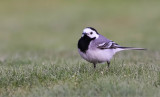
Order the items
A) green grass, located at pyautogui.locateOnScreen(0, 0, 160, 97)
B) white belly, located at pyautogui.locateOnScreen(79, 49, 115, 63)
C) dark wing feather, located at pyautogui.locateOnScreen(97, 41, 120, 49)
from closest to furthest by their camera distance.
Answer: green grass, located at pyautogui.locateOnScreen(0, 0, 160, 97)
white belly, located at pyautogui.locateOnScreen(79, 49, 115, 63)
dark wing feather, located at pyautogui.locateOnScreen(97, 41, 120, 49)

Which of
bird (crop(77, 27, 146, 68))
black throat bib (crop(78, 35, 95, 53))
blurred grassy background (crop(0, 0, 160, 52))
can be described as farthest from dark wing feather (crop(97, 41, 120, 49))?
blurred grassy background (crop(0, 0, 160, 52))

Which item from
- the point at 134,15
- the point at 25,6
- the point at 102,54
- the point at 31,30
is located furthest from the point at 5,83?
the point at 25,6

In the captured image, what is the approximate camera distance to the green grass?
649 centimetres

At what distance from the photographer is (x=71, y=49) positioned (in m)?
15.3

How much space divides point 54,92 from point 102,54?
91.5 inches

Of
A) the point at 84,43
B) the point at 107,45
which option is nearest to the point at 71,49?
the point at 107,45

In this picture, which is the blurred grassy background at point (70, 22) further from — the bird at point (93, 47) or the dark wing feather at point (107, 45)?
the bird at point (93, 47)

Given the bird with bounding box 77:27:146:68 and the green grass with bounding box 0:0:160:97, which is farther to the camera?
the bird with bounding box 77:27:146:68

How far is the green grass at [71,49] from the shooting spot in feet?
21.3

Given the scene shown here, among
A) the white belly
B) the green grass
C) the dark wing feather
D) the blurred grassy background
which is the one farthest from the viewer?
the blurred grassy background

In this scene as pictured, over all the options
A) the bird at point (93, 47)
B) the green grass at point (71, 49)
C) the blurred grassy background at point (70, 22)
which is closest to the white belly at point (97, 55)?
the bird at point (93, 47)

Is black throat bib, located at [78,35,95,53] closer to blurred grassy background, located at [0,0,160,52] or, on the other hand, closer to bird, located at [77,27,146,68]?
bird, located at [77,27,146,68]

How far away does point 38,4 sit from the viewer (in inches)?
1158

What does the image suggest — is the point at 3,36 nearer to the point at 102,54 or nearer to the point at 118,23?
the point at 118,23
